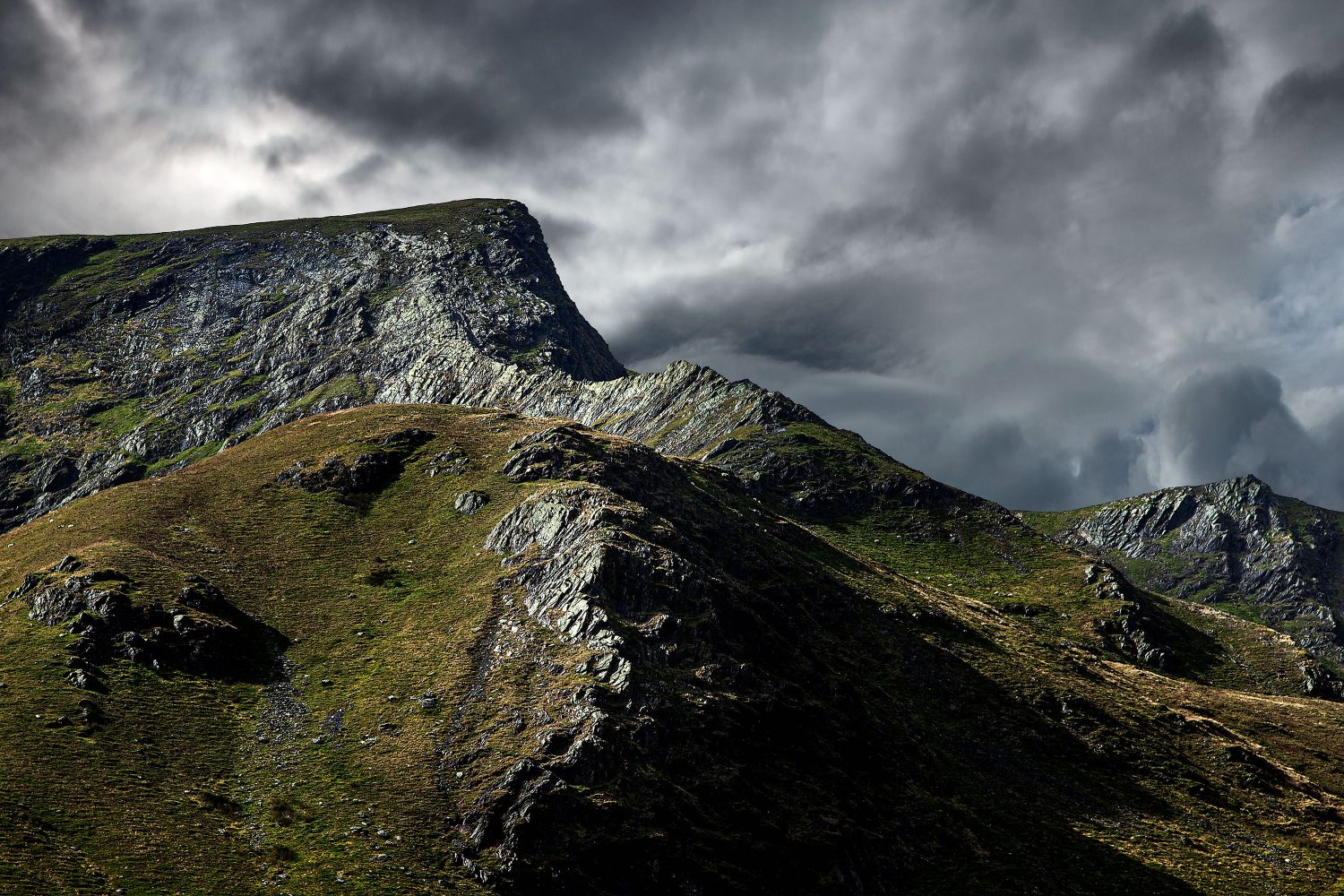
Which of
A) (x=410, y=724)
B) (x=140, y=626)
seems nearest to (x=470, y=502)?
(x=140, y=626)

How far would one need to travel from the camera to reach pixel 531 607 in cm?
8838

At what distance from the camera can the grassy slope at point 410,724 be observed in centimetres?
5644

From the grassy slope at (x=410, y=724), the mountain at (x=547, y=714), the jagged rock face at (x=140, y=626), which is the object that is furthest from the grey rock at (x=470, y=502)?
the jagged rock face at (x=140, y=626)

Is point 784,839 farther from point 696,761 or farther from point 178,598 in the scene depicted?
point 178,598

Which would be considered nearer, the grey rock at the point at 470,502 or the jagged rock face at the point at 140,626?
the jagged rock face at the point at 140,626

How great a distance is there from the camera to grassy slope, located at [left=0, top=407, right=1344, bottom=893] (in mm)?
56438

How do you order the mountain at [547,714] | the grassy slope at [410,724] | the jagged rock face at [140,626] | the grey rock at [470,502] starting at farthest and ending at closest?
1. the grey rock at [470,502]
2. the jagged rock face at [140,626]
3. the mountain at [547,714]
4. the grassy slope at [410,724]

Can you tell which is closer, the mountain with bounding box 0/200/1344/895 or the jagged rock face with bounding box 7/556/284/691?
the mountain with bounding box 0/200/1344/895

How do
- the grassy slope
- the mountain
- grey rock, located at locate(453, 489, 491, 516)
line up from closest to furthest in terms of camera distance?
the grassy slope < the mountain < grey rock, located at locate(453, 489, 491, 516)

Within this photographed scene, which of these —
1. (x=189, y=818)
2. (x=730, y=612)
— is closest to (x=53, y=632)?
A: (x=189, y=818)

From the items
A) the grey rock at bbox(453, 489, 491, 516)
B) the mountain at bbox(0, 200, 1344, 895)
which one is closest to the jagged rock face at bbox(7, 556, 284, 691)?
the mountain at bbox(0, 200, 1344, 895)

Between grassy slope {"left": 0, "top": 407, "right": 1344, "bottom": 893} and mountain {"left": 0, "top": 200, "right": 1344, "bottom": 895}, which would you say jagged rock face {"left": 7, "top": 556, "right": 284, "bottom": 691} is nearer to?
mountain {"left": 0, "top": 200, "right": 1344, "bottom": 895}

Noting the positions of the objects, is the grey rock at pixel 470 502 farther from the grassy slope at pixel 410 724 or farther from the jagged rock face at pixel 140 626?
the jagged rock face at pixel 140 626

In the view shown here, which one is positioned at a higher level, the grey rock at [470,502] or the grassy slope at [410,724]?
the grey rock at [470,502]
